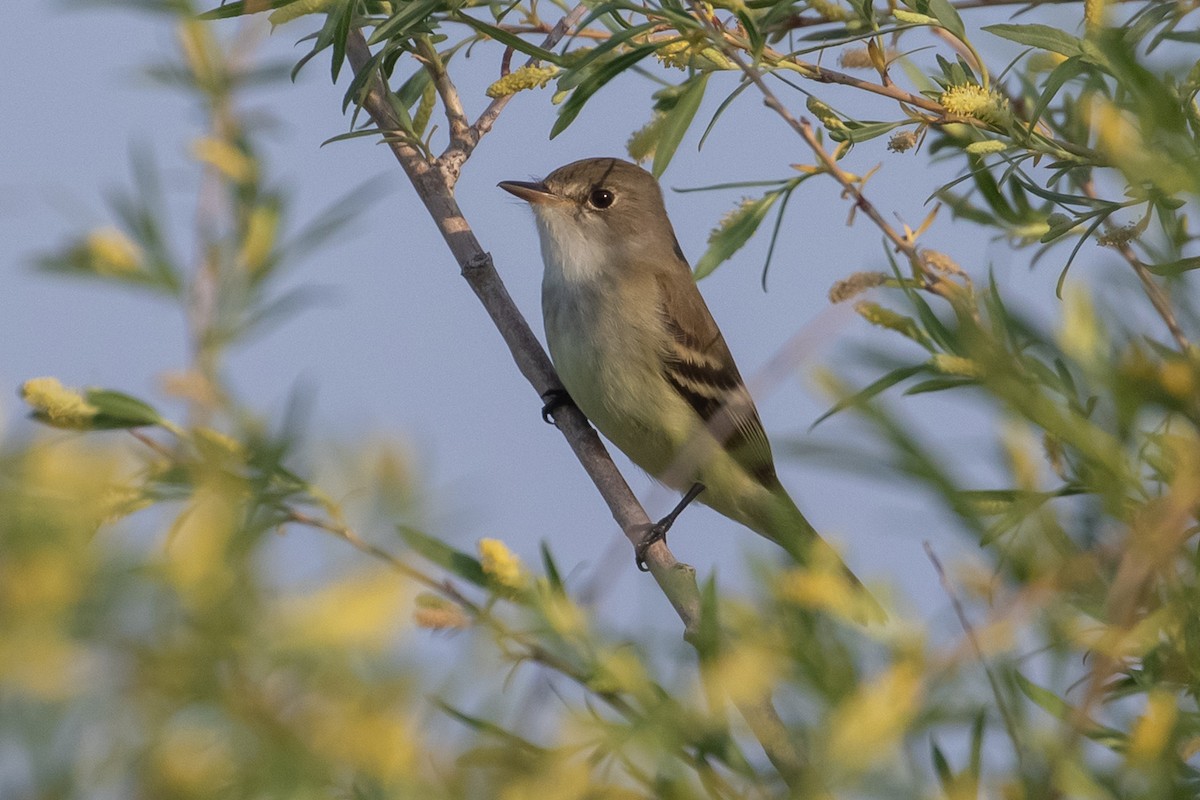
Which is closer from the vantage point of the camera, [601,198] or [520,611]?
[520,611]

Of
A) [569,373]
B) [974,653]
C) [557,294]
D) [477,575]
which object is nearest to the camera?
[974,653]

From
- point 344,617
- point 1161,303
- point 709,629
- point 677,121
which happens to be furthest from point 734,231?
point 344,617

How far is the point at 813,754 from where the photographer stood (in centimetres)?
127

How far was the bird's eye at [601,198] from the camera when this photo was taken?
20.9 ft

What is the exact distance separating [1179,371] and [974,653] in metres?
0.38

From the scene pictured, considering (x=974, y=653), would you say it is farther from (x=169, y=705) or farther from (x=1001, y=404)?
(x=169, y=705)

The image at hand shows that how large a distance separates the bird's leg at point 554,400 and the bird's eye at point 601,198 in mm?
1303

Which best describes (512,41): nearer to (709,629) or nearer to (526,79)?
(526,79)

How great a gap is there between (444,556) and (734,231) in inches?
73.3

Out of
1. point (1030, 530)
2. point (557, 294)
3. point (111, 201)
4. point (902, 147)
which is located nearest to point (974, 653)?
point (1030, 530)

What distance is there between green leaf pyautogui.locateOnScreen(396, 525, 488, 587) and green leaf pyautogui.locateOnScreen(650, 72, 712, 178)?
1829mm

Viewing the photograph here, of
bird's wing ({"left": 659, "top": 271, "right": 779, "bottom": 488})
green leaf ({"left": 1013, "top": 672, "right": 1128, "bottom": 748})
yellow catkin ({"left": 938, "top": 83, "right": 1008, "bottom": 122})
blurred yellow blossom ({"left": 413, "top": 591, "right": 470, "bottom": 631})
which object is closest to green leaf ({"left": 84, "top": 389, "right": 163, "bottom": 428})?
blurred yellow blossom ({"left": 413, "top": 591, "right": 470, "bottom": 631})

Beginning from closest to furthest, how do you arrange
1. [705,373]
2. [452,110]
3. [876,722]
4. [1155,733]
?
[876,722]
[1155,733]
[452,110]
[705,373]

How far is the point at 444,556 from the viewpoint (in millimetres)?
1577
